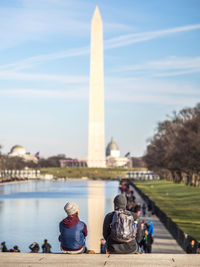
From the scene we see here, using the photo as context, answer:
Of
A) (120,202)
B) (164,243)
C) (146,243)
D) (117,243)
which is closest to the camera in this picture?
(120,202)

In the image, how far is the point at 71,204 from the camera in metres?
8.98

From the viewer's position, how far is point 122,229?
8.79 meters

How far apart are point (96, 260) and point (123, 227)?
69cm

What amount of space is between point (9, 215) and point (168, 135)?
50328mm

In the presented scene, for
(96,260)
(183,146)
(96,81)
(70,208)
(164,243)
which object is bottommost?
(164,243)

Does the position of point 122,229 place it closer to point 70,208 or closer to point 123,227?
point 123,227

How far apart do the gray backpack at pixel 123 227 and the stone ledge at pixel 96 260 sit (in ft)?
1.05

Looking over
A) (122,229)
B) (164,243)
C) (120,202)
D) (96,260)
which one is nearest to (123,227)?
(122,229)

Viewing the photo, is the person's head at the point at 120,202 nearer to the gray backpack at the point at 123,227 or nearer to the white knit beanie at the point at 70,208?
the gray backpack at the point at 123,227

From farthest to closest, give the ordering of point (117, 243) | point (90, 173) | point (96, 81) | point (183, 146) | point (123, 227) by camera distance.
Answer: point (90, 173)
point (96, 81)
point (183, 146)
point (117, 243)
point (123, 227)

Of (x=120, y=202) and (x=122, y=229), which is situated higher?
(x=120, y=202)

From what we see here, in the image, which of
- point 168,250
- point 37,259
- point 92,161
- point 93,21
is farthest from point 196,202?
point 92,161

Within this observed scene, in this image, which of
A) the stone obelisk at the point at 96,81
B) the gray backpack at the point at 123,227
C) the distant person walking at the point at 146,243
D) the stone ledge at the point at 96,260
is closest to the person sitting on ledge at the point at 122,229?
the gray backpack at the point at 123,227

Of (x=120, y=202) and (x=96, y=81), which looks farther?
(x=96, y=81)
